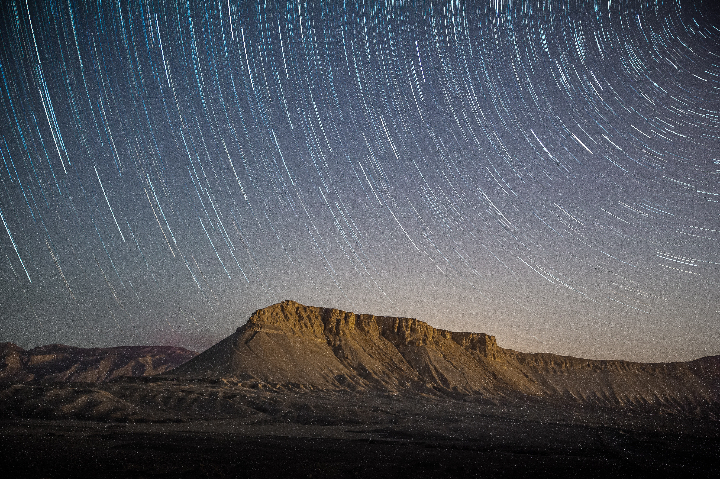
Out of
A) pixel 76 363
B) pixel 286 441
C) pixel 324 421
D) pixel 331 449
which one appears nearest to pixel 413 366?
pixel 324 421

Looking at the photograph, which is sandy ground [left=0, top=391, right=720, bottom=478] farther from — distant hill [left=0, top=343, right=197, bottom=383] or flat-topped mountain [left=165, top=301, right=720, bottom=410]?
distant hill [left=0, top=343, right=197, bottom=383]

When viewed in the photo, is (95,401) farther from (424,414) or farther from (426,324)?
(426,324)

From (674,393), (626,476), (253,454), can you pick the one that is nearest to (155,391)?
(253,454)

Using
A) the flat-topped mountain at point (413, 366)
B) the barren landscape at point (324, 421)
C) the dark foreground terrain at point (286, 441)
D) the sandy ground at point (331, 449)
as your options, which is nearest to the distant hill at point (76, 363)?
the flat-topped mountain at point (413, 366)

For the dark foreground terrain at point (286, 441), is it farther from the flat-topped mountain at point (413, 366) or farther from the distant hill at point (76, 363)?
the distant hill at point (76, 363)

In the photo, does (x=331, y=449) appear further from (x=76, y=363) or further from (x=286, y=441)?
(x=76, y=363)

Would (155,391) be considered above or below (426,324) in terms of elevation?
below

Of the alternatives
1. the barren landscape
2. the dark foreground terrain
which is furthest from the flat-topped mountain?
the dark foreground terrain
